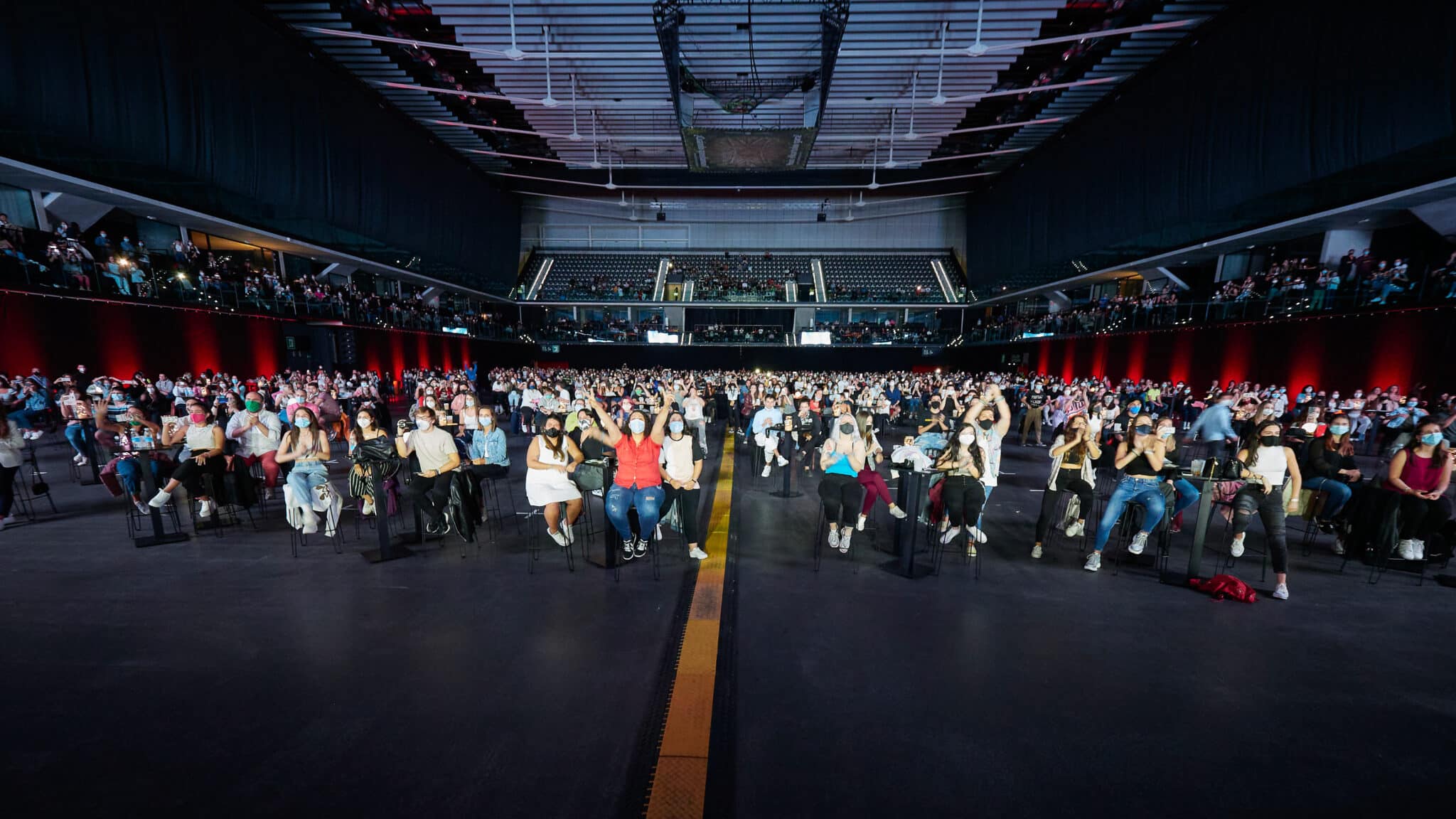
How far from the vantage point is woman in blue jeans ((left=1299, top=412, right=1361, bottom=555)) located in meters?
5.69

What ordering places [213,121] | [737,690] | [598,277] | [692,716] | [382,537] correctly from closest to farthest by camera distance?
[692,716] < [737,690] < [382,537] < [213,121] < [598,277]

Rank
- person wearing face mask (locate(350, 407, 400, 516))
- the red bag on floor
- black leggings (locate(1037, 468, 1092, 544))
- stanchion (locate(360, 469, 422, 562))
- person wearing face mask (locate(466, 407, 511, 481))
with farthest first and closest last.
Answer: person wearing face mask (locate(466, 407, 511, 481)) < black leggings (locate(1037, 468, 1092, 544)) < person wearing face mask (locate(350, 407, 400, 516)) < stanchion (locate(360, 469, 422, 562)) < the red bag on floor

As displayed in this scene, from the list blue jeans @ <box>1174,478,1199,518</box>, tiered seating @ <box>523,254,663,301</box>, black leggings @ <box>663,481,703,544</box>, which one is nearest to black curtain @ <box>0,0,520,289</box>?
tiered seating @ <box>523,254,663,301</box>

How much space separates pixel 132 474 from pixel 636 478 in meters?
6.21

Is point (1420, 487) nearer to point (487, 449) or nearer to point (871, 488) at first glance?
point (871, 488)

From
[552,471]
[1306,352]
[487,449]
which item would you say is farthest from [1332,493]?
[1306,352]

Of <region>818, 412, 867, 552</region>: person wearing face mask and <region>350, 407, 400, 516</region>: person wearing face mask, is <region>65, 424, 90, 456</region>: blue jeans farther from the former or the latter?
<region>818, 412, 867, 552</region>: person wearing face mask

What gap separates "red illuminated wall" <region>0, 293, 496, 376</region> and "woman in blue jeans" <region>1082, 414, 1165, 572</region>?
2102cm

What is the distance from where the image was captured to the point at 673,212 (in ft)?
127

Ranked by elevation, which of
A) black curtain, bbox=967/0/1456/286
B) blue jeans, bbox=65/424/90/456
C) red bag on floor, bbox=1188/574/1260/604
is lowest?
red bag on floor, bbox=1188/574/1260/604

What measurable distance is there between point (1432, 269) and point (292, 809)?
2108 cm

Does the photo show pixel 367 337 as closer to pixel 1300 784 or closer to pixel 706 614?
pixel 706 614

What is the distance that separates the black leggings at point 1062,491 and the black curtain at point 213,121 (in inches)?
784

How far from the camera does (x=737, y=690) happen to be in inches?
129
